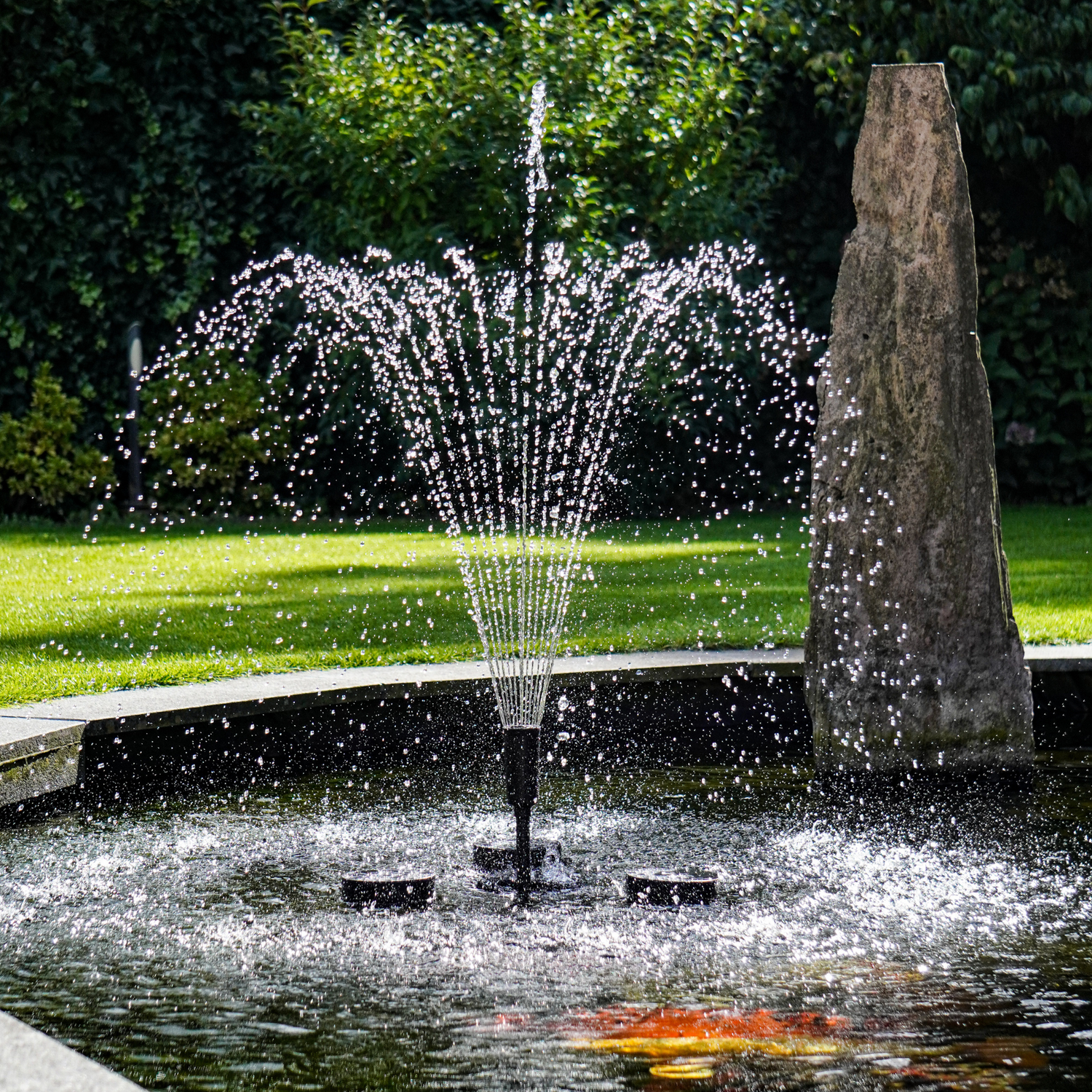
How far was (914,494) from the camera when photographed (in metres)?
4.12

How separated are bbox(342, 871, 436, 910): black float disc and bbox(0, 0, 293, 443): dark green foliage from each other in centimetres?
803

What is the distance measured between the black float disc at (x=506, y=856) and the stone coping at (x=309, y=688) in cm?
86

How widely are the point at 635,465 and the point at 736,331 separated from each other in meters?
1.03

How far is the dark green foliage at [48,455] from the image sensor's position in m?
10.3

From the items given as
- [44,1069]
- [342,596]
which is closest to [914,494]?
[44,1069]

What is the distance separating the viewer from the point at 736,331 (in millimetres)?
10180

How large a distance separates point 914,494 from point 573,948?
1744mm

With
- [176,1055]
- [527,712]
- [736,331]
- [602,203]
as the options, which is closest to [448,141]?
[602,203]

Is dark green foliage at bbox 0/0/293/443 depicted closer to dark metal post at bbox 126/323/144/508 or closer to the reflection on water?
dark metal post at bbox 126/323/144/508

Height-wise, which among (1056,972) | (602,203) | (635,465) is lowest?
(1056,972)

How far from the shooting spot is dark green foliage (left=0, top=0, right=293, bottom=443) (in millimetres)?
10398

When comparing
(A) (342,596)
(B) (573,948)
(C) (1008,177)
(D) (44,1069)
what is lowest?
(B) (573,948)

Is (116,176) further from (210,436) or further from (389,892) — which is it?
(389,892)

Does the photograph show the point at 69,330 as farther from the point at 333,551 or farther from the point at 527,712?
the point at 527,712
